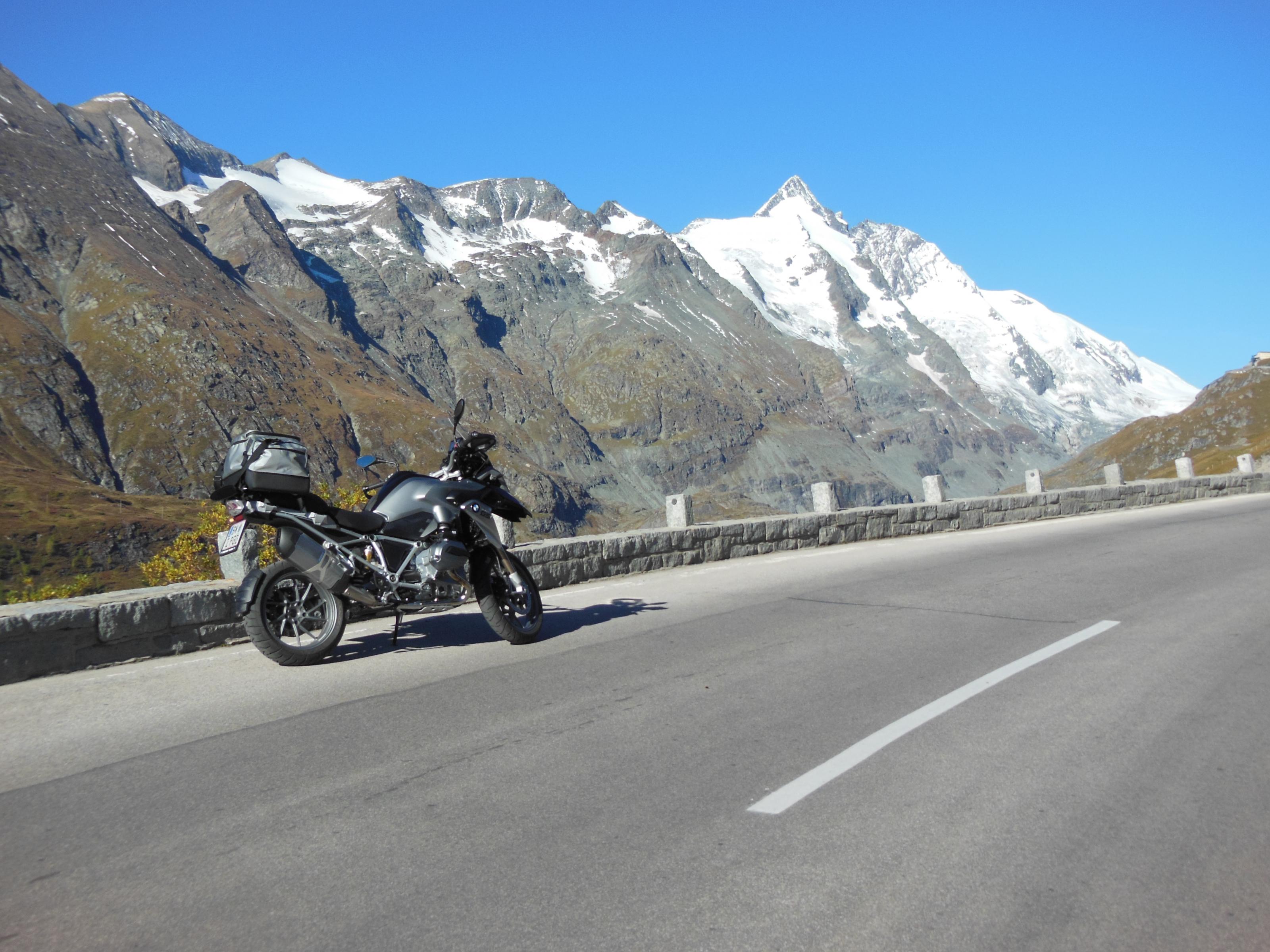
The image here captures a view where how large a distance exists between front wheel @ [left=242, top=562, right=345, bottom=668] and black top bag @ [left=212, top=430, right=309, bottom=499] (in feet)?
1.86

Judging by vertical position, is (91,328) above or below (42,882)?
above

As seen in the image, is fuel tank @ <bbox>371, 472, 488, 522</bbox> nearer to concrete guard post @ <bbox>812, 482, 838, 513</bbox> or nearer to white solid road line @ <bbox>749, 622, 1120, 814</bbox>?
white solid road line @ <bbox>749, 622, 1120, 814</bbox>

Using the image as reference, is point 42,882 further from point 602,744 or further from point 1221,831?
point 1221,831

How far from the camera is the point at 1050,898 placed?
3.28 metres

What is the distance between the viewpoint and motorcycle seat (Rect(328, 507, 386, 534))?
22.8 ft

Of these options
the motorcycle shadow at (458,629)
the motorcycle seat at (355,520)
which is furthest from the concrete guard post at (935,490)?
the motorcycle seat at (355,520)

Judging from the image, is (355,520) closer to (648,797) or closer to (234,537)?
(234,537)

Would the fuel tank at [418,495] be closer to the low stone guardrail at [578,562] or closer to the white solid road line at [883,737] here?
the low stone guardrail at [578,562]

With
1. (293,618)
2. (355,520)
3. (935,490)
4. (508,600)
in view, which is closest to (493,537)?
(508,600)

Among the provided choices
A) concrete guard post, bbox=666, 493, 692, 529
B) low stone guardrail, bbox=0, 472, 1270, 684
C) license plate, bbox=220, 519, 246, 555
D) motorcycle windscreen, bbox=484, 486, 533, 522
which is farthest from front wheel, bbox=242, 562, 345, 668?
concrete guard post, bbox=666, 493, 692, 529

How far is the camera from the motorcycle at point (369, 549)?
21.9ft

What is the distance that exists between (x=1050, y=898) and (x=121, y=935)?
300cm

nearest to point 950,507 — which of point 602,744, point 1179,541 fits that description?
point 1179,541

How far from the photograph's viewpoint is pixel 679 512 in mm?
13906
